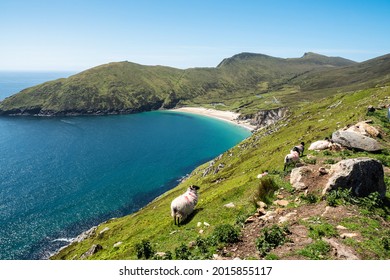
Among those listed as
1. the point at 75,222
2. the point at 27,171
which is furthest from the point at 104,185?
the point at 27,171

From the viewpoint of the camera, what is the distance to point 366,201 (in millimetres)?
→ 21391

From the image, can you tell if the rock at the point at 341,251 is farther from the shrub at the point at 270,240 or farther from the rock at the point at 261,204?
the rock at the point at 261,204

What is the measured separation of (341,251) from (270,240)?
3957 mm

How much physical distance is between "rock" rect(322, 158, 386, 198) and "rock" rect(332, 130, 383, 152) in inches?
427

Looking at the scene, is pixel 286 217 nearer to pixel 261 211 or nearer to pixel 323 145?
pixel 261 211

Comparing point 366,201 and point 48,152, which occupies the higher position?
point 366,201

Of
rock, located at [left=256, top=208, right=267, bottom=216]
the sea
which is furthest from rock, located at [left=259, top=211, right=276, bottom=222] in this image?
the sea

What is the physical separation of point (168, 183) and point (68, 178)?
150 ft

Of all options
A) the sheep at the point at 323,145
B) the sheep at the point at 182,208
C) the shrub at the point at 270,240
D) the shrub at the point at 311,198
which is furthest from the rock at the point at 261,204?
the sheep at the point at 323,145

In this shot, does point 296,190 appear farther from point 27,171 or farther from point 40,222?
point 27,171

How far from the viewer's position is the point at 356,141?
109 feet

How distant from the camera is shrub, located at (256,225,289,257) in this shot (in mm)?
17438

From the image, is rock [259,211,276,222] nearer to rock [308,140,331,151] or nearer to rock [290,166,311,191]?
rock [290,166,311,191]

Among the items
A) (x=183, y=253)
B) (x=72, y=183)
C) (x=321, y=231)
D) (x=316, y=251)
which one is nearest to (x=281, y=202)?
(x=321, y=231)
